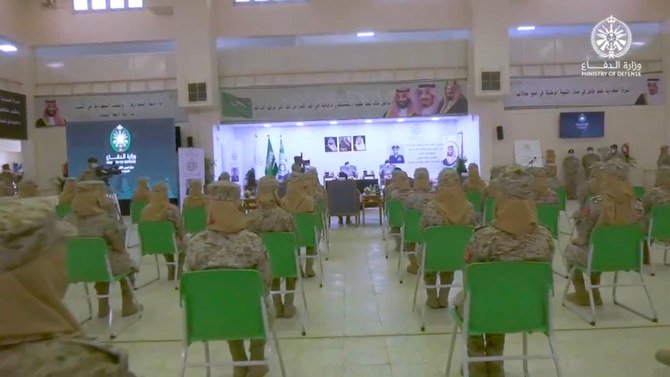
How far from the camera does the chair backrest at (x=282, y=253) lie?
16.6 feet

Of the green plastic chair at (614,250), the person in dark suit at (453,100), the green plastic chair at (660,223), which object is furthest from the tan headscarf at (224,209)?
the person in dark suit at (453,100)

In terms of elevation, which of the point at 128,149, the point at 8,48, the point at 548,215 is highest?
the point at 8,48

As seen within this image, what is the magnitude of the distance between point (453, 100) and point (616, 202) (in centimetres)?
1150

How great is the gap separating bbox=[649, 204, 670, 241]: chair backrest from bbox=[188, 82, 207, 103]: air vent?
11.6 metres

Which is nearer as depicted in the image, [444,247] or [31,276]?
[31,276]

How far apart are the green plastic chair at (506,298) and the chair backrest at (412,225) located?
3453mm

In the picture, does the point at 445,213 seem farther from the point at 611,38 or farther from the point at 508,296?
the point at 611,38

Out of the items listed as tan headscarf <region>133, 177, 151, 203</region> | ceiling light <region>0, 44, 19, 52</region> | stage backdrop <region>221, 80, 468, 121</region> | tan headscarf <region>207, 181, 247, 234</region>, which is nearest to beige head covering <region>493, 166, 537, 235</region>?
tan headscarf <region>207, 181, 247, 234</region>

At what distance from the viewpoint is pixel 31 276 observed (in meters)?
1.45

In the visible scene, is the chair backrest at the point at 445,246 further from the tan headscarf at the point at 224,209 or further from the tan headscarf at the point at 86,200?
the tan headscarf at the point at 86,200

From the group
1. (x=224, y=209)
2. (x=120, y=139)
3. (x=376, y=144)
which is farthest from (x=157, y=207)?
(x=376, y=144)

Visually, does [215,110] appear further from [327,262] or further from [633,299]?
[633,299]

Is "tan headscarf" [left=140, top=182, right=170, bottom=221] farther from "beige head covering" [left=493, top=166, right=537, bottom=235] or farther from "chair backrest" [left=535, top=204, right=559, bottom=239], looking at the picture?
"beige head covering" [left=493, top=166, right=537, bottom=235]

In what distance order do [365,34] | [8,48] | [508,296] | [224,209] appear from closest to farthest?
1. [508,296]
2. [224,209]
3. [8,48]
4. [365,34]
